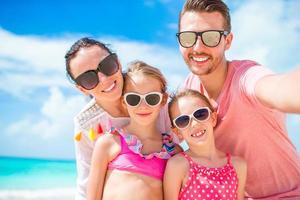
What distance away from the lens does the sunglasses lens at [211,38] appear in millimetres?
4602

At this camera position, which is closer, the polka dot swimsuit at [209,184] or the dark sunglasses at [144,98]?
the polka dot swimsuit at [209,184]

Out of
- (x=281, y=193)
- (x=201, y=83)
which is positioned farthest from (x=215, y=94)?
(x=281, y=193)

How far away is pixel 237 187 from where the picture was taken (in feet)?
14.0

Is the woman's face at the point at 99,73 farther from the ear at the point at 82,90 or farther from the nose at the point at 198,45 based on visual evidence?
the nose at the point at 198,45

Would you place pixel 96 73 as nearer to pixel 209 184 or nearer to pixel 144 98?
pixel 144 98

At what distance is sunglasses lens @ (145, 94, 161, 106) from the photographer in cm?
436

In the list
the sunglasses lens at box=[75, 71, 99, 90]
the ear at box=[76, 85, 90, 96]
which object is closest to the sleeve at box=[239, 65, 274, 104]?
the sunglasses lens at box=[75, 71, 99, 90]

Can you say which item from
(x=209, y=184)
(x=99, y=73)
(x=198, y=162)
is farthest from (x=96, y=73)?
(x=209, y=184)

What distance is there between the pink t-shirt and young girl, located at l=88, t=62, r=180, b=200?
2.02 ft

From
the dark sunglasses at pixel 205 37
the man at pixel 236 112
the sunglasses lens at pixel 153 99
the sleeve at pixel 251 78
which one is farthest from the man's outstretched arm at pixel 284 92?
the dark sunglasses at pixel 205 37

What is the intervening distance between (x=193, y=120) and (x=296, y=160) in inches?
48.4

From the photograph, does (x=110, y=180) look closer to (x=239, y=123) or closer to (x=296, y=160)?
Result: (x=239, y=123)

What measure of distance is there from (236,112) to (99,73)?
1457 mm

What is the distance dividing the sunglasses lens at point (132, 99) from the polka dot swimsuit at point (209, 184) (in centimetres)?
77
